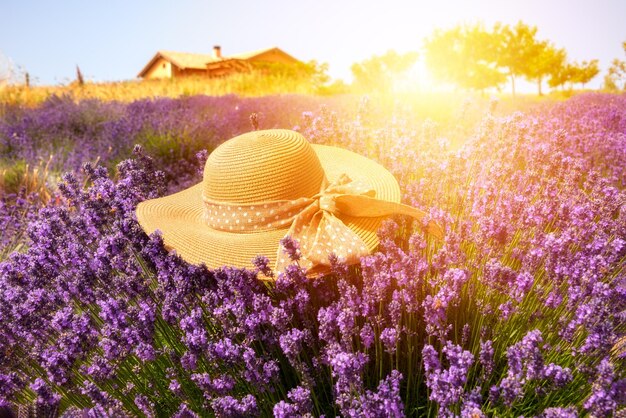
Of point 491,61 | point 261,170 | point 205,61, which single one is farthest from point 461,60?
point 261,170

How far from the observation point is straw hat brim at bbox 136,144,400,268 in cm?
212

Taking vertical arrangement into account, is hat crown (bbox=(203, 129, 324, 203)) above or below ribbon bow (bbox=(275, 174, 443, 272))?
above

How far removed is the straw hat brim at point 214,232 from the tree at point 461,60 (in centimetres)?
3373

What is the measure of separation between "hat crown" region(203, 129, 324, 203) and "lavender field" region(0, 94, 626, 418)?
1.44 ft

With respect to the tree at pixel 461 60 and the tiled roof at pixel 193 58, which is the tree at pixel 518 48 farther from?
the tiled roof at pixel 193 58

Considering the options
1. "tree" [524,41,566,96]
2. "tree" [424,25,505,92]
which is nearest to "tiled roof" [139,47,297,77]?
"tree" [424,25,505,92]

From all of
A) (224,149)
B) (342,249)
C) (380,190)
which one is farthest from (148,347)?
(380,190)

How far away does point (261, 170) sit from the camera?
7.49 feet

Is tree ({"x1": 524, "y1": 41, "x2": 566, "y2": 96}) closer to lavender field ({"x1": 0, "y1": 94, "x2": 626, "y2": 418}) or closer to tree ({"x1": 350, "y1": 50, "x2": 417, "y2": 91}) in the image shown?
tree ({"x1": 350, "y1": 50, "x2": 417, "y2": 91})

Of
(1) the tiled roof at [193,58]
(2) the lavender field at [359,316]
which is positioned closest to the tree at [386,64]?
(1) the tiled roof at [193,58]

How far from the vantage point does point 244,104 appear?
9.80m

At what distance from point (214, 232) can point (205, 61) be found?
4139 cm

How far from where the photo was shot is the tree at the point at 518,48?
101ft

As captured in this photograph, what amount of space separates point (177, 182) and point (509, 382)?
5463mm
